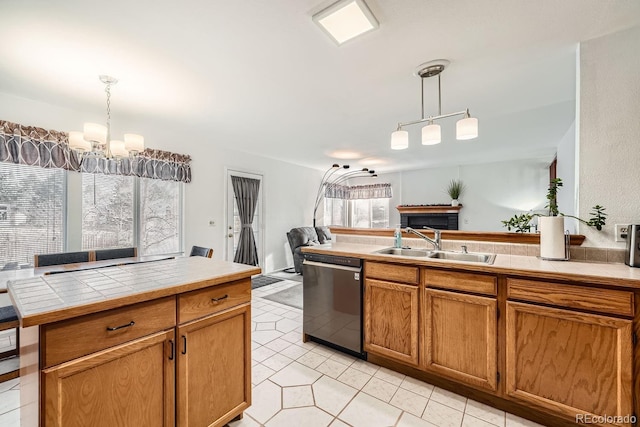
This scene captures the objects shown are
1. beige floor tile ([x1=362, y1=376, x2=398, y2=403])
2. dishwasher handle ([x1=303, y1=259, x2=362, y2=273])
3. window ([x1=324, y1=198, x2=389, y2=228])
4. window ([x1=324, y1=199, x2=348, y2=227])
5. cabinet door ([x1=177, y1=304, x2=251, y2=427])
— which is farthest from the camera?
window ([x1=324, y1=198, x2=389, y2=228])

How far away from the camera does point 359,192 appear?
7.87m

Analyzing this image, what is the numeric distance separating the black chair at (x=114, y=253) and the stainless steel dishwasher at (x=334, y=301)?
2.06m

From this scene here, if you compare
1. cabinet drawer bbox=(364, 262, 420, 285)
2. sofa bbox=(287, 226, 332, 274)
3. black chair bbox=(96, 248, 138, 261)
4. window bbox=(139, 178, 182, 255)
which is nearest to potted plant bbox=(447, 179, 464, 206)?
sofa bbox=(287, 226, 332, 274)

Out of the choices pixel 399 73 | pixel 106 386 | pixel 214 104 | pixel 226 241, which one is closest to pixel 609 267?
pixel 399 73

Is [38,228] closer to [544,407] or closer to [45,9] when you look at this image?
[45,9]

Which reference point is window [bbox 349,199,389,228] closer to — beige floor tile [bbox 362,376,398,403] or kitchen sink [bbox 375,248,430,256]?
kitchen sink [bbox 375,248,430,256]

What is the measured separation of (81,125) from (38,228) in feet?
4.03

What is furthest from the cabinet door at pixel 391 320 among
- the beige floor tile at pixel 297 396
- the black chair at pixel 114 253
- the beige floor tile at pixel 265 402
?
the black chair at pixel 114 253

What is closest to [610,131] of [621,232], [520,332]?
[621,232]

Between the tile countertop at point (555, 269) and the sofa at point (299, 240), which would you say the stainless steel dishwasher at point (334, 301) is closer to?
the tile countertop at point (555, 269)

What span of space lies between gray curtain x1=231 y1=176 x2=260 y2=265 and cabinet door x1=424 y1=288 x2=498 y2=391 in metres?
3.66

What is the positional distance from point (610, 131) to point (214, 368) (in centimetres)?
288

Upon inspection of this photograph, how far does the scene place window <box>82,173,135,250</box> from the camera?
10.2 feet

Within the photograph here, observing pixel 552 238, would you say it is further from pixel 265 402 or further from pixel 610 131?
pixel 265 402
